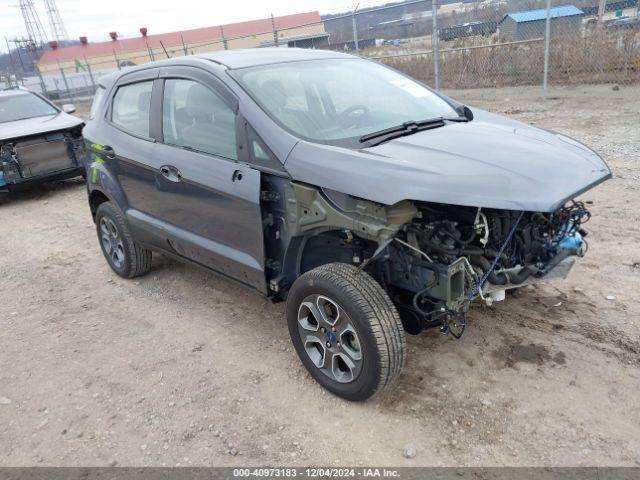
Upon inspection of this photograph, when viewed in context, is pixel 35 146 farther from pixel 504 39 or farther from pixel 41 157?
pixel 504 39

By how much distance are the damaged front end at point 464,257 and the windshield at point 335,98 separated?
0.72 meters

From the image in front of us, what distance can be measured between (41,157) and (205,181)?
18.8 ft

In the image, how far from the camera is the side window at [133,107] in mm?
4016

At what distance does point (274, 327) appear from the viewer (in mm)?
3809

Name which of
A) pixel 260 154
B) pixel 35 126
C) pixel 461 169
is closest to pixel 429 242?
pixel 461 169

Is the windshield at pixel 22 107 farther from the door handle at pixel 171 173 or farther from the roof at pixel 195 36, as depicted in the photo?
the roof at pixel 195 36

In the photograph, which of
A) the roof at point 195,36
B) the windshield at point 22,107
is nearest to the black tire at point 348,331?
the windshield at point 22,107

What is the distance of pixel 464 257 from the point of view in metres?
2.69

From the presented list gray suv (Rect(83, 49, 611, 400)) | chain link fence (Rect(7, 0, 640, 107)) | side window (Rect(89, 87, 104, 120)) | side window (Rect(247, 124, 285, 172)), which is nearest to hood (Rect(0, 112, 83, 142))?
side window (Rect(89, 87, 104, 120))

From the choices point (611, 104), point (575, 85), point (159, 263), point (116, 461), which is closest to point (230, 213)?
point (116, 461)

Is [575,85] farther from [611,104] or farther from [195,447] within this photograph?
[195,447]

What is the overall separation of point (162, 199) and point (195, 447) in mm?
1911

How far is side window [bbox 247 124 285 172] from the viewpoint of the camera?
3.00m

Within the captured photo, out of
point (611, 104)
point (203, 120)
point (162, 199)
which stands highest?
point (203, 120)
